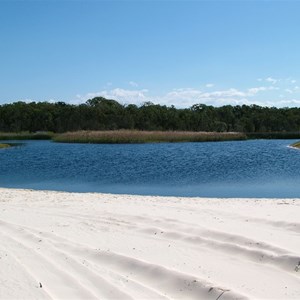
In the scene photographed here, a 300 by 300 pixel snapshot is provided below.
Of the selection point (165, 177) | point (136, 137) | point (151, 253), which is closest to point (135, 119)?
point (136, 137)

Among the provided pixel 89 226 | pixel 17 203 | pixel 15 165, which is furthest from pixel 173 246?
pixel 15 165

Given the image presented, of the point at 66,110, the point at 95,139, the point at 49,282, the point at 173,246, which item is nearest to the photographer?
the point at 49,282

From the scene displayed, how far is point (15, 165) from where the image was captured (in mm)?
27938

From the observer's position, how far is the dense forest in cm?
Answer: 9200

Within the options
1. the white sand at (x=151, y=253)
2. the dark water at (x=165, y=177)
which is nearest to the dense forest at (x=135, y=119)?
the dark water at (x=165, y=177)

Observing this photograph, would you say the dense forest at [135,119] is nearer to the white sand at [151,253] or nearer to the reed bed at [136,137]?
the reed bed at [136,137]

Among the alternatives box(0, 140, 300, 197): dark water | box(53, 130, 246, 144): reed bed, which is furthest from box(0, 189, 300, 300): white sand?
box(53, 130, 246, 144): reed bed

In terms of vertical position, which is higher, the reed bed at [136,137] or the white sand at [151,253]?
the reed bed at [136,137]

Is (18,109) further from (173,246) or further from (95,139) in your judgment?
(173,246)

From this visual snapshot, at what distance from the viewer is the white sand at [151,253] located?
4.66 m

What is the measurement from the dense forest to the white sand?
80838mm

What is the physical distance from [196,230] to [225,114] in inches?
4227

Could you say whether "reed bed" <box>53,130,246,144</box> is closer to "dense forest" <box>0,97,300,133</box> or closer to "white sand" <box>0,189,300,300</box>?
"dense forest" <box>0,97,300,133</box>

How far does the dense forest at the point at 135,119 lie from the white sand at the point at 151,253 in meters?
80.8
